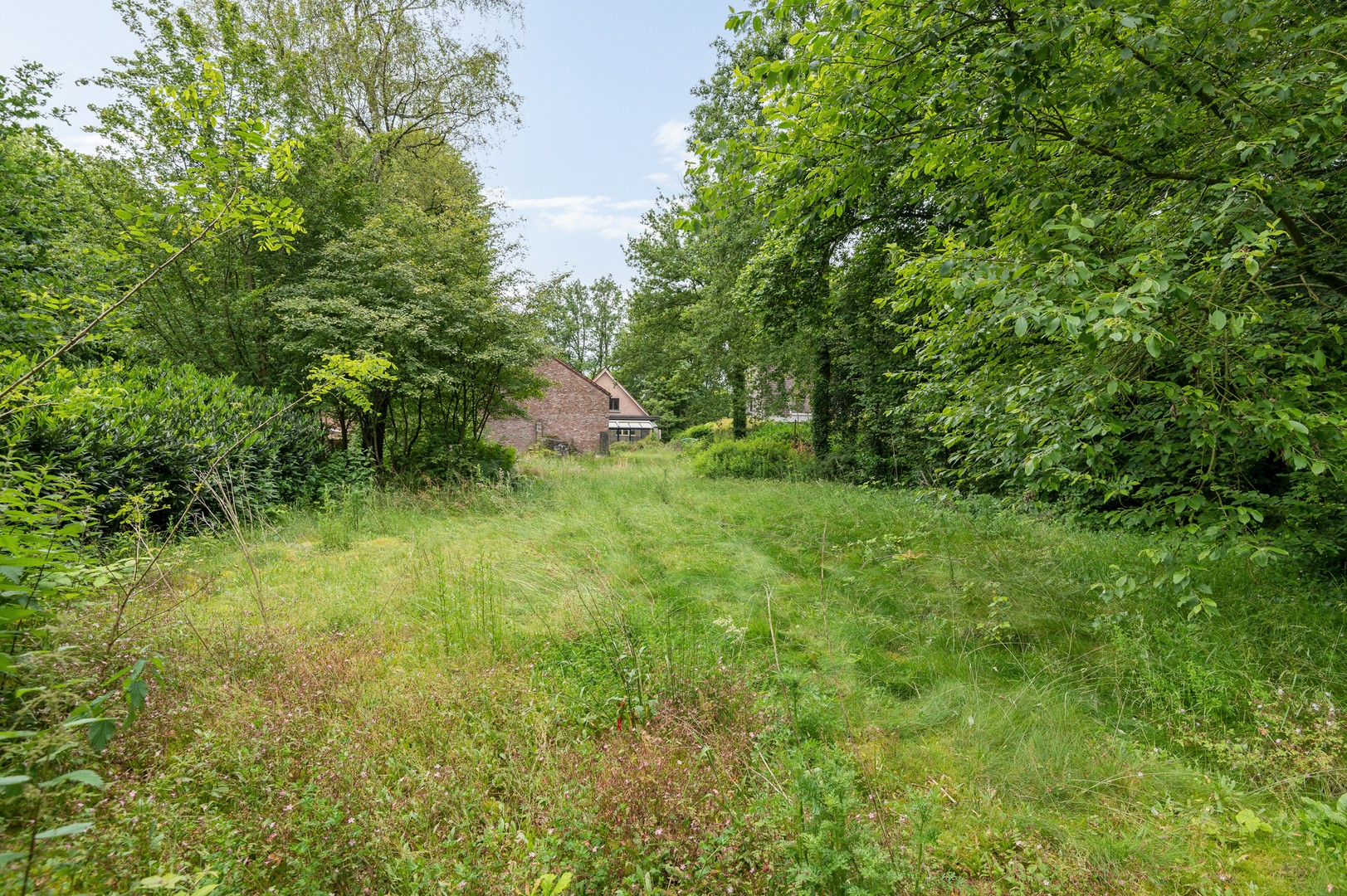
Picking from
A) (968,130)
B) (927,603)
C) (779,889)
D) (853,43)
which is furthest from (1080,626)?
(853,43)

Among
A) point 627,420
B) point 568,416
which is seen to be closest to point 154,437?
point 568,416

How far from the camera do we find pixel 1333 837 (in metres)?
2.05

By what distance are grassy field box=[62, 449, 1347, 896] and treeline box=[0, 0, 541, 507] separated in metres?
2.02

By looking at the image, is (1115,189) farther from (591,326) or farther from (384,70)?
(591,326)

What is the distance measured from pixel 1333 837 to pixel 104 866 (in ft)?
15.1

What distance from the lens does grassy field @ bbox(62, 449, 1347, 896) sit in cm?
202

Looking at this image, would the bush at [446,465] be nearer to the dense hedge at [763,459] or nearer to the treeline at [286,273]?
the treeline at [286,273]

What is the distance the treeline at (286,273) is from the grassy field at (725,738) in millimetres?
2017

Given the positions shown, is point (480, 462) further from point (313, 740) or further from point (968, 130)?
point (968, 130)

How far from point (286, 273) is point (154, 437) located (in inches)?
251

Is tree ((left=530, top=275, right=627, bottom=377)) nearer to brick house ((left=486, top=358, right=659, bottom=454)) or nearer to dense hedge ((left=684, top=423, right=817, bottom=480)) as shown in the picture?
brick house ((left=486, top=358, right=659, bottom=454))

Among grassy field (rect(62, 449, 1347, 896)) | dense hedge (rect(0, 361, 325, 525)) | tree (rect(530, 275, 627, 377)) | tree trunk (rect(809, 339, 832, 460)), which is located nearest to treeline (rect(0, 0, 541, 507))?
dense hedge (rect(0, 361, 325, 525))

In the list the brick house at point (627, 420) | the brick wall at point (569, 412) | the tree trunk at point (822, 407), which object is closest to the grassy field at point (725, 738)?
the tree trunk at point (822, 407)

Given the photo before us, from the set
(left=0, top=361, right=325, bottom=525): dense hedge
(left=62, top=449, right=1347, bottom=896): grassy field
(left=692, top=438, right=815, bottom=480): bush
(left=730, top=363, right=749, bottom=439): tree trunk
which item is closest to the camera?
(left=62, top=449, right=1347, bottom=896): grassy field
